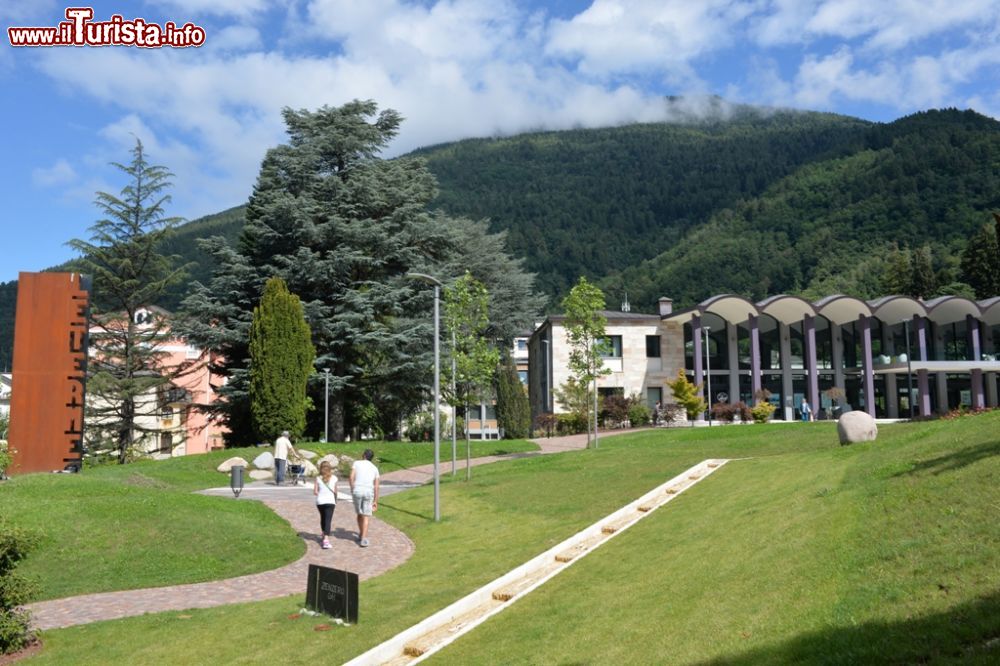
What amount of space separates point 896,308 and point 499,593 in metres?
52.9

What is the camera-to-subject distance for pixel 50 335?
27406 mm

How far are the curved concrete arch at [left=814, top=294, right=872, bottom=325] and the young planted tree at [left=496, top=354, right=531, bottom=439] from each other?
66.9 feet

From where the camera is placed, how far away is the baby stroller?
2824 centimetres

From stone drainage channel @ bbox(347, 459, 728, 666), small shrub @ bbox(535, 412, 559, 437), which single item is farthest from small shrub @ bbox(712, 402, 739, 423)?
stone drainage channel @ bbox(347, 459, 728, 666)

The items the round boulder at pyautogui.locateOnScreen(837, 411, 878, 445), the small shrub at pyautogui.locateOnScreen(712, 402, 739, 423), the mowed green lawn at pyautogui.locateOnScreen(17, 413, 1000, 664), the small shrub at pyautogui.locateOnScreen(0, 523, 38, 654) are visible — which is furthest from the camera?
the small shrub at pyautogui.locateOnScreen(712, 402, 739, 423)

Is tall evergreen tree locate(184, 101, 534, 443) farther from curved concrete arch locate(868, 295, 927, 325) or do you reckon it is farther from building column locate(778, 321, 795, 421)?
curved concrete arch locate(868, 295, 927, 325)

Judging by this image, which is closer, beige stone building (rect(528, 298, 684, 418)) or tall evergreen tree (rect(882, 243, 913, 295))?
beige stone building (rect(528, 298, 684, 418))

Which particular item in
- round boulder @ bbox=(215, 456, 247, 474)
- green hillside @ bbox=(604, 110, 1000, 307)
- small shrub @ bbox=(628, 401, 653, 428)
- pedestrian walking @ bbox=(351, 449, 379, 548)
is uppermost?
green hillside @ bbox=(604, 110, 1000, 307)

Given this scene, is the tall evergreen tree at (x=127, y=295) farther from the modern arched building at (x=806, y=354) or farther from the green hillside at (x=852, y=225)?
the green hillside at (x=852, y=225)

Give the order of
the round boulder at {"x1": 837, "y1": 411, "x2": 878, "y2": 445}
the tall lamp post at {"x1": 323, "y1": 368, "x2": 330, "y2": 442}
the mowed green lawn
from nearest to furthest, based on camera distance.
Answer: the mowed green lawn < the round boulder at {"x1": 837, "y1": 411, "x2": 878, "y2": 445} < the tall lamp post at {"x1": 323, "y1": 368, "x2": 330, "y2": 442}

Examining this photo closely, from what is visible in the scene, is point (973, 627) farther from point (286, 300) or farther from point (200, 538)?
point (286, 300)

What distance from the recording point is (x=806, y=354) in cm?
5584

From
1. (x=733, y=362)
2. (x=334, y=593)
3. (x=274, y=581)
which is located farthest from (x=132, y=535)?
(x=733, y=362)

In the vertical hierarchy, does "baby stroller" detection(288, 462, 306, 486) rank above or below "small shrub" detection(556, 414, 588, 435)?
below
